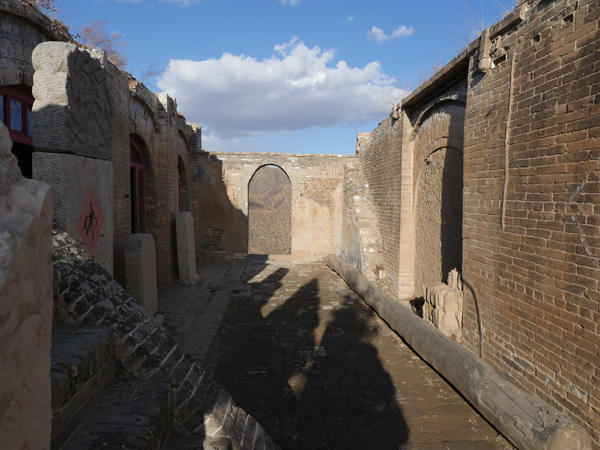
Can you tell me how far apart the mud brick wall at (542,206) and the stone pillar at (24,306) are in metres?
3.57

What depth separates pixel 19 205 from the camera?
1015 millimetres

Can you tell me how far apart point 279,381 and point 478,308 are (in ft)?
8.35

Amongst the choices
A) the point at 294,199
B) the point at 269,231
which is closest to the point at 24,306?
the point at 294,199

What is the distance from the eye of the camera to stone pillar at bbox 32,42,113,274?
331 centimetres

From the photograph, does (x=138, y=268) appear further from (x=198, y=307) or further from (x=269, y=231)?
(x=269, y=231)

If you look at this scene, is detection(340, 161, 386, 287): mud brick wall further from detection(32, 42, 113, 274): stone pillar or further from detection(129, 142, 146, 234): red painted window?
detection(32, 42, 113, 274): stone pillar

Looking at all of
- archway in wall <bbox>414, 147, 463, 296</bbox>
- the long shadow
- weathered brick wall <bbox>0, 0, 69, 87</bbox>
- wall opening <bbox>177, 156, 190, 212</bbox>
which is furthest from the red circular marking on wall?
wall opening <bbox>177, 156, 190, 212</bbox>

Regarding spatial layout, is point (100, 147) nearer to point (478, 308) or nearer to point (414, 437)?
point (414, 437)

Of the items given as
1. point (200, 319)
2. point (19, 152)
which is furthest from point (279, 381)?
point (19, 152)

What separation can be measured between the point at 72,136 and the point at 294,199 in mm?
9441

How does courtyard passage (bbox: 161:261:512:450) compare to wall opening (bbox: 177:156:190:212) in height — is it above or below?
below

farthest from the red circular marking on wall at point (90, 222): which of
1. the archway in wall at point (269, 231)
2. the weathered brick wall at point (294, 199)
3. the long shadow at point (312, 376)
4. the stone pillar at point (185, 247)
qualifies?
the archway in wall at point (269, 231)

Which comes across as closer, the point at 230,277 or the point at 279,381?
the point at 279,381

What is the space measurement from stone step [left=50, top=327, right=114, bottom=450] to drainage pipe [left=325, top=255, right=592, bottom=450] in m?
3.12
